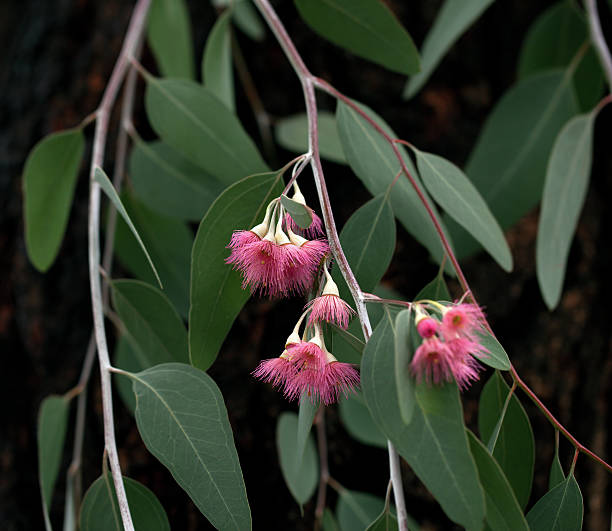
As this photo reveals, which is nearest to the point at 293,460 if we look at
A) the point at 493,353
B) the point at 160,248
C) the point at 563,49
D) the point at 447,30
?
the point at 160,248

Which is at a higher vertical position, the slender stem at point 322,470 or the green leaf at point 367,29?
the green leaf at point 367,29

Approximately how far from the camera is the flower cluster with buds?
42 centimetres

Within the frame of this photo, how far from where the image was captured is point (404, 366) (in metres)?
0.39

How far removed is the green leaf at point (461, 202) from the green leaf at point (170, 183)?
1.04ft

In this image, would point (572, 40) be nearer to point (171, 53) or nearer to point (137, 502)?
point (171, 53)

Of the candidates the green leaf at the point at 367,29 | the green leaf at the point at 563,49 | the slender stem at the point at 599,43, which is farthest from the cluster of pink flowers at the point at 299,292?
the green leaf at the point at 563,49

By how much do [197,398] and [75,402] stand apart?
0.50m

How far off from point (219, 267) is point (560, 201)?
0.42 m

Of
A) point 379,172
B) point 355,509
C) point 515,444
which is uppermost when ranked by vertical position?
point 379,172

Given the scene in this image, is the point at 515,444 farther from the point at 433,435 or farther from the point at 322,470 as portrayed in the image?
the point at 322,470

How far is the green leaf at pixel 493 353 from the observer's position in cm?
41

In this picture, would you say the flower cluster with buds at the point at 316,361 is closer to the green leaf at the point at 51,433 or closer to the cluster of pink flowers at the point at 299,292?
the cluster of pink flowers at the point at 299,292

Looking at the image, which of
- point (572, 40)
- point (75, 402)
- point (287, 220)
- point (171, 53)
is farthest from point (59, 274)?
point (572, 40)

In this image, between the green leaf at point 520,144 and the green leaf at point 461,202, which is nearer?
the green leaf at point 461,202
